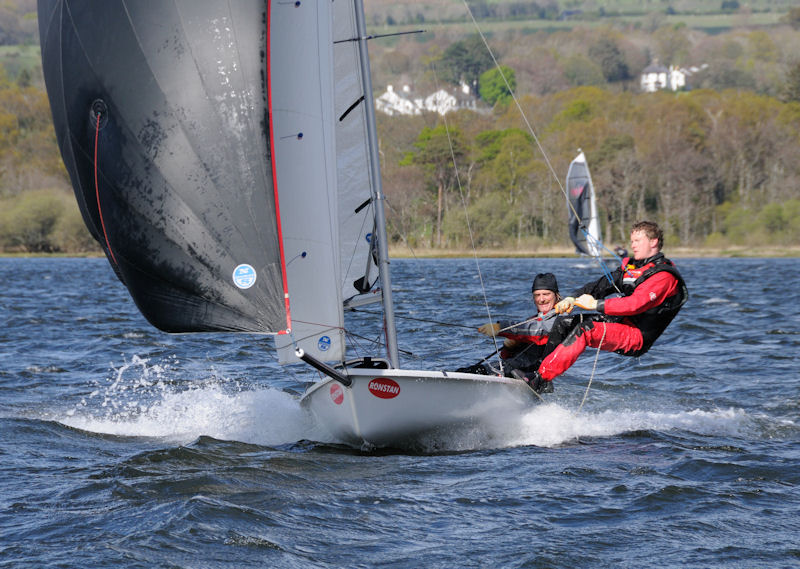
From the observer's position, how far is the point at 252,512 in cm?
528

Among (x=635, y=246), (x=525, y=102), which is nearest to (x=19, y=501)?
(x=635, y=246)

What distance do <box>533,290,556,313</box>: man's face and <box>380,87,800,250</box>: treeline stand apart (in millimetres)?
42577

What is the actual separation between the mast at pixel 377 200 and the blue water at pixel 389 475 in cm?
67

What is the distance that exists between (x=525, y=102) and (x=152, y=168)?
75156 mm

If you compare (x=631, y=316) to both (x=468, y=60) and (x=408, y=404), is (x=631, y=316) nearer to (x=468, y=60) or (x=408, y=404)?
(x=408, y=404)

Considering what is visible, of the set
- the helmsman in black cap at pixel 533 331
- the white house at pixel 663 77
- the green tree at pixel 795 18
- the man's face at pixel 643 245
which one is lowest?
the helmsman in black cap at pixel 533 331

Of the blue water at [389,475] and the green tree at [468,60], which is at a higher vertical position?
the green tree at [468,60]

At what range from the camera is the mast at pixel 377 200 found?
6.74m

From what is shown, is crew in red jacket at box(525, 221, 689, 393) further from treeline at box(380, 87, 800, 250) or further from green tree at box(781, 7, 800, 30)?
green tree at box(781, 7, 800, 30)

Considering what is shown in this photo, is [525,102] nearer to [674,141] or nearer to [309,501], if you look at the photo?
[674,141]

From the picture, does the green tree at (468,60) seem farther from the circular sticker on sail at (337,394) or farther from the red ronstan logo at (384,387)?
the red ronstan logo at (384,387)

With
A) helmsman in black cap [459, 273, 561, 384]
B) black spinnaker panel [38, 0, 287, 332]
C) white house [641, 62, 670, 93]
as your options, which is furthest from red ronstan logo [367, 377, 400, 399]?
white house [641, 62, 670, 93]

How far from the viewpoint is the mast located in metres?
6.74

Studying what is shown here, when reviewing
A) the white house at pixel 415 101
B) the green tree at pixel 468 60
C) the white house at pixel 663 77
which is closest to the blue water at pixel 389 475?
the white house at pixel 415 101
